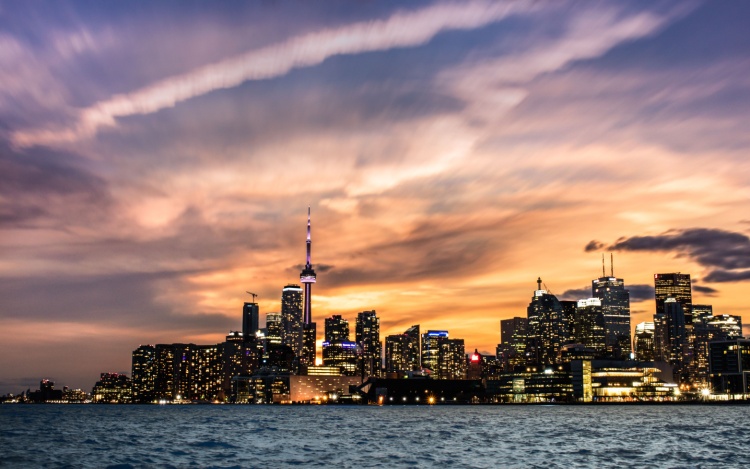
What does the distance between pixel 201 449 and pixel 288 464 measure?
887 inches

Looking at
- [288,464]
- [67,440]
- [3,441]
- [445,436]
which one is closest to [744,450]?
[445,436]

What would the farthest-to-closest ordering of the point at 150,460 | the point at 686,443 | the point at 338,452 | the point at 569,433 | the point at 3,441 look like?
1. the point at 569,433
2. the point at 3,441
3. the point at 686,443
4. the point at 338,452
5. the point at 150,460

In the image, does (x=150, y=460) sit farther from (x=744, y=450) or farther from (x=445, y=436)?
(x=744, y=450)

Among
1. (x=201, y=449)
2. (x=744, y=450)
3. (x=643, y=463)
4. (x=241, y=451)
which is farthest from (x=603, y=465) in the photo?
(x=201, y=449)

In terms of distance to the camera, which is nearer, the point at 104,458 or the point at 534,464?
the point at 534,464

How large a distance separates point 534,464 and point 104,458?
Answer: 46.2 m

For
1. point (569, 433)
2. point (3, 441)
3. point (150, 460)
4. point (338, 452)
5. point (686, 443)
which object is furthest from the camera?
point (569, 433)

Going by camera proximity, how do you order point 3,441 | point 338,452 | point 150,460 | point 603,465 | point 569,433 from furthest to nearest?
point 569,433
point 3,441
point 338,452
point 150,460
point 603,465

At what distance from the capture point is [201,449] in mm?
97062

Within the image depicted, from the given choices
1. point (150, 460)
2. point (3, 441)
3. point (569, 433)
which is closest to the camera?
point (150, 460)

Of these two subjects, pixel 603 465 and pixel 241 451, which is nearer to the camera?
pixel 603 465

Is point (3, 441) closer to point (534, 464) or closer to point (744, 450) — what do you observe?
point (534, 464)

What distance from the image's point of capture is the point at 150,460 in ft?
270

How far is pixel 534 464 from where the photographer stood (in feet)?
251
